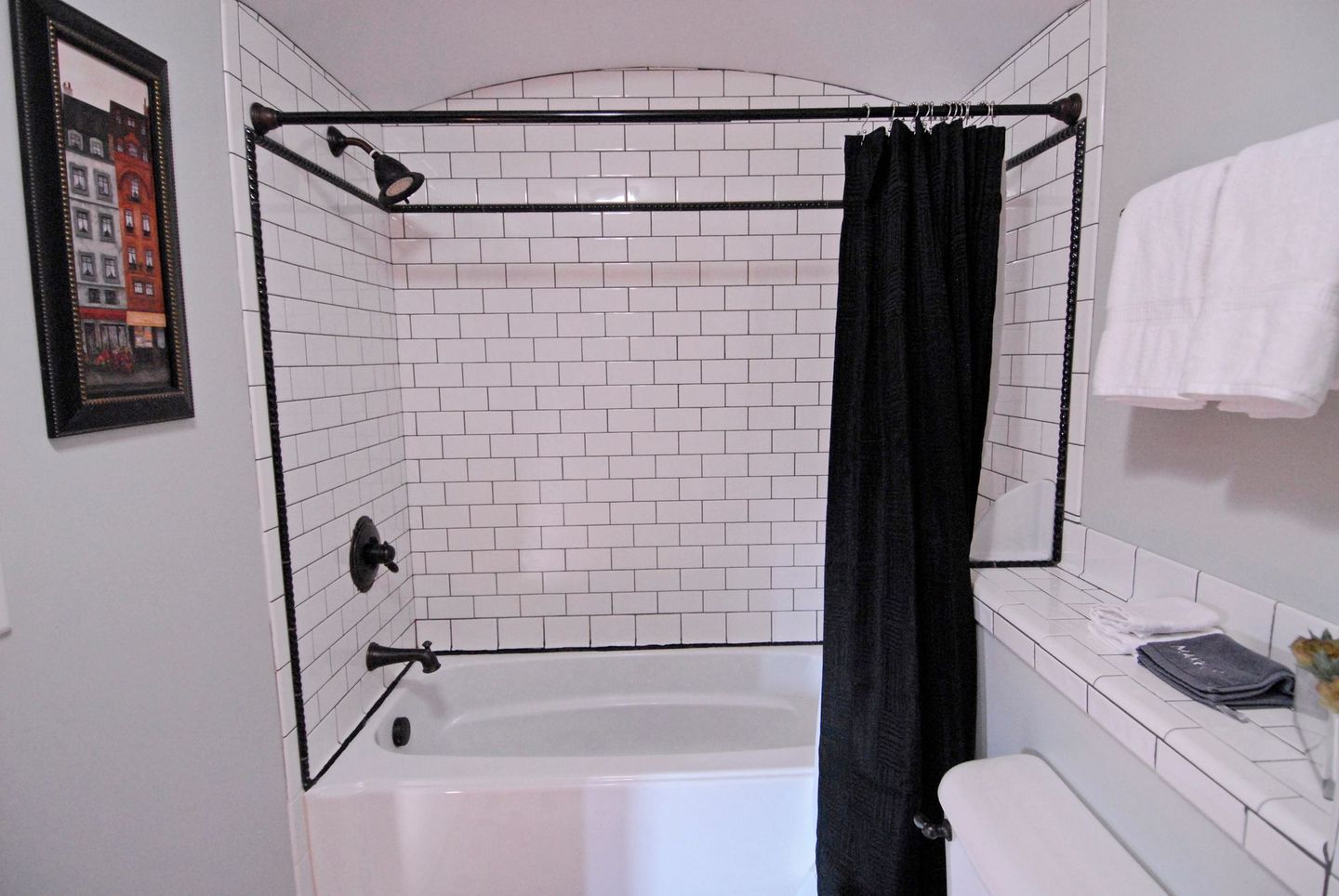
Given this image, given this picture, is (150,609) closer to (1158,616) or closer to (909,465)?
(909,465)

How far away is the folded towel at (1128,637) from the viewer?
1.03 metres

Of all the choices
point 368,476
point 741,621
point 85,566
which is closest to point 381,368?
point 368,476

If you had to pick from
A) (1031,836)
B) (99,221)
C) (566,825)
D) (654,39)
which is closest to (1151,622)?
(1031,836)

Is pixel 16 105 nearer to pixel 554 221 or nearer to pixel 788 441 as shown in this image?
pixel 554 221

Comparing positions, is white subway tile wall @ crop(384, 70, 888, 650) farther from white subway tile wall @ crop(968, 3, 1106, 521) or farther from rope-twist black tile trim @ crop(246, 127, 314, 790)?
rope-twist black tile trim @ crop(246, 127, 314, 790)

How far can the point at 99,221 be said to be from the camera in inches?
37.3

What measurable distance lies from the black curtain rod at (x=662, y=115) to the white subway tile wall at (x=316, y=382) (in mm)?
140

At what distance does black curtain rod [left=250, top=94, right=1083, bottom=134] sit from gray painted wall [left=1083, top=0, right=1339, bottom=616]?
187 mm

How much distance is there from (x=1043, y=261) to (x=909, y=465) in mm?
711

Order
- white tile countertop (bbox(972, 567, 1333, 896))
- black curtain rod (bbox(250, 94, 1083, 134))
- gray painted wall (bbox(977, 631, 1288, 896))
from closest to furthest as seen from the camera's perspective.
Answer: white tile countertop (bbox(972, 567, 1333, 896))
gray painted wall (bbox(977, 631, 1288, 896))
black curtain rod (bbox(250, 94, 1083, 134))

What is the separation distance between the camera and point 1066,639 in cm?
112

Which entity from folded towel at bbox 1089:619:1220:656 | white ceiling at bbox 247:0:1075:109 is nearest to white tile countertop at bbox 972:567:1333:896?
folded towel at bbox 1089:619:1220:656

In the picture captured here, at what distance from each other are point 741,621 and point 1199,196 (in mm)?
1794

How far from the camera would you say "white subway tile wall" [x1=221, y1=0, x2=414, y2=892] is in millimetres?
1375
